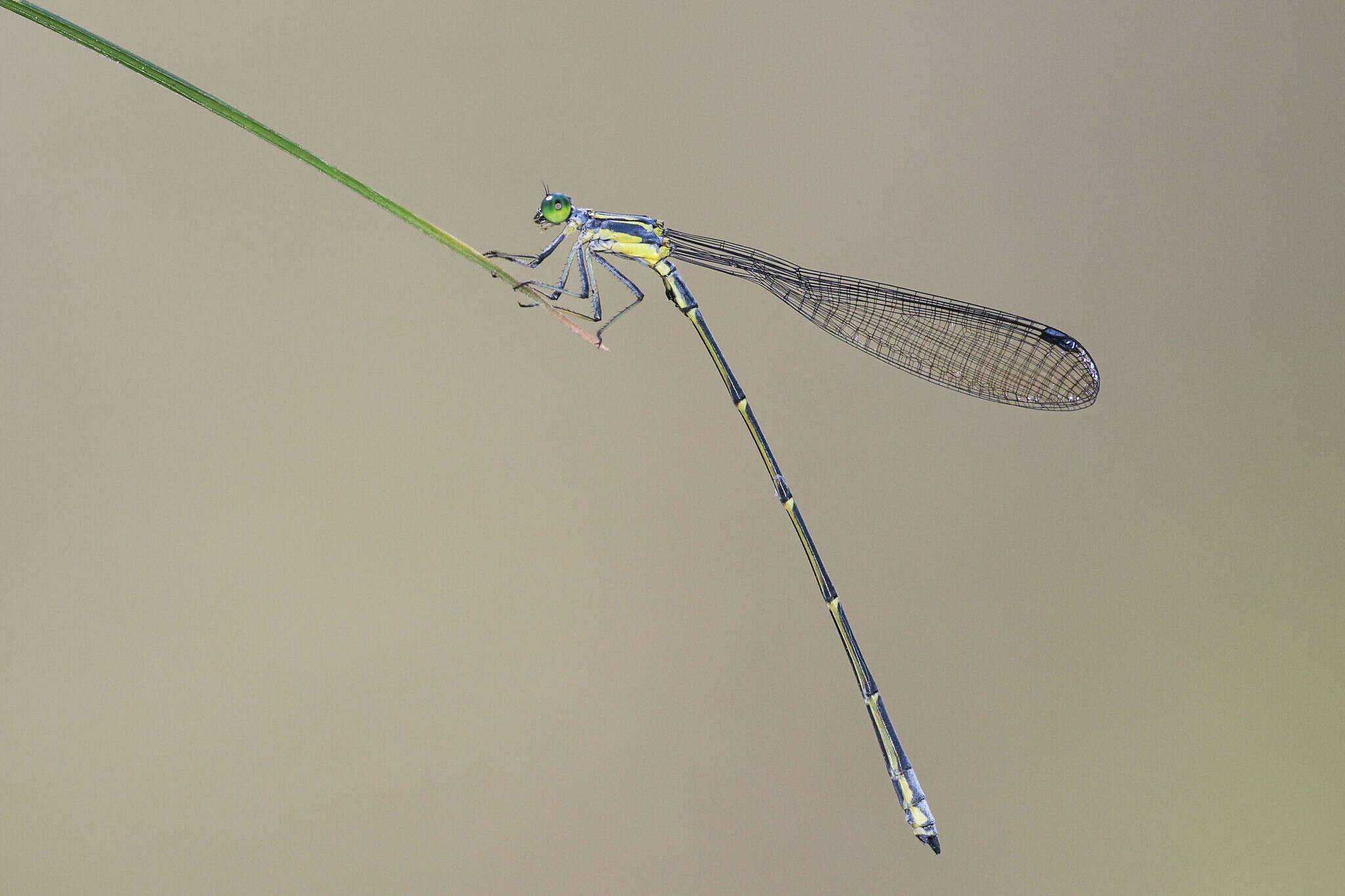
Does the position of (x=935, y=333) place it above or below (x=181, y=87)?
above

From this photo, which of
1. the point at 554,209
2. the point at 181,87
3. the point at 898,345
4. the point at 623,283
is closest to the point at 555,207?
the point at 554,209

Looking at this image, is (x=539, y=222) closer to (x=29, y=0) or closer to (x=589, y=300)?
(x=589, y=300)

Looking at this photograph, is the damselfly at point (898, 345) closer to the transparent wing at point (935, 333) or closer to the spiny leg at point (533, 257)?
the transparent wing at point (935, 333)

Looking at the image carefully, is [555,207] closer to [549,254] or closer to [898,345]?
[549,254]

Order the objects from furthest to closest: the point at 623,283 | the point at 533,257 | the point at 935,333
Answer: the point at 935,333 < the point at 623,283 < the point at 533,257

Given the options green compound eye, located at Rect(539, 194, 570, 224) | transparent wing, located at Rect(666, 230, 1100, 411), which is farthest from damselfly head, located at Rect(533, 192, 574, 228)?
transparent wing, located at Rect(666, 230, 1100, 411)

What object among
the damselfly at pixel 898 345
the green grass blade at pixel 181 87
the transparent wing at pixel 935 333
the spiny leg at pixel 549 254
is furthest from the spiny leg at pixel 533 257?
the green grass blade at pixel 181 87

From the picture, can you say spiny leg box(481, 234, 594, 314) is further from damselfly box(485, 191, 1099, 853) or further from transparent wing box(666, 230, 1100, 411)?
transparent wing box(666, 230, 1100, 411)
